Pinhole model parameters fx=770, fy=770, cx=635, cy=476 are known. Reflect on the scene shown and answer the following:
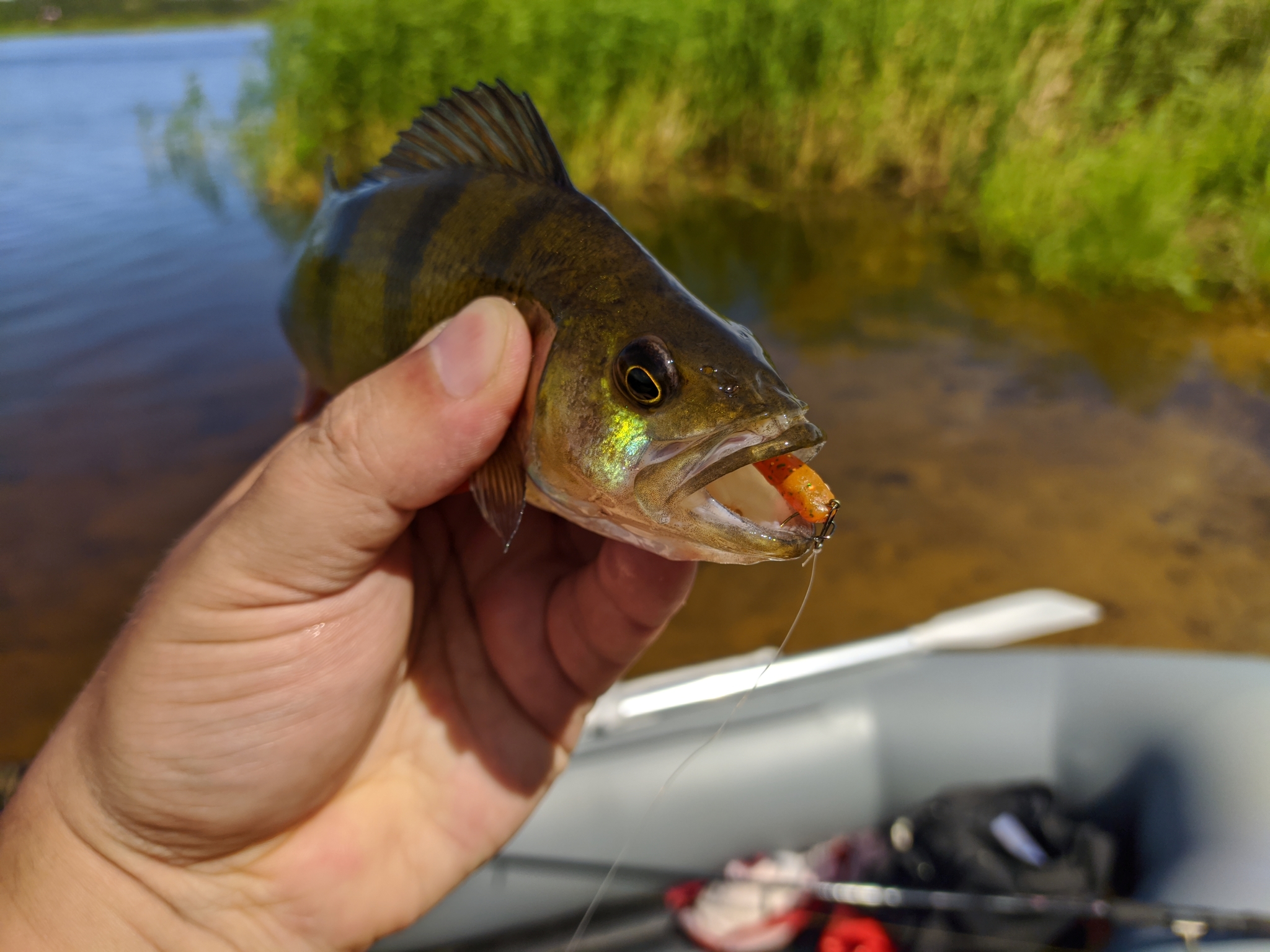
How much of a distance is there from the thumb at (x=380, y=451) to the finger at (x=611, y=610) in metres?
0.54

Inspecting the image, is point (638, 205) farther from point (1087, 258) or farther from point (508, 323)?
point (508, 323)

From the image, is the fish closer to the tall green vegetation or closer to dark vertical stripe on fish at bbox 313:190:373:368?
dark vertical stripe on fish at bbox 313:190:373:368

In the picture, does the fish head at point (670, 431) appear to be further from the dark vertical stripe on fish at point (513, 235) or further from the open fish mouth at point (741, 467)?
the dark vertical stripe on fish at point (513, 235)

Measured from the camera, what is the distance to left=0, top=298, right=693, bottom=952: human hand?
1.61 meters

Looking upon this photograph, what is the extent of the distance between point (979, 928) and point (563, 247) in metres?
2.86

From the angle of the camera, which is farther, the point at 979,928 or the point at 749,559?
the point at 979,928

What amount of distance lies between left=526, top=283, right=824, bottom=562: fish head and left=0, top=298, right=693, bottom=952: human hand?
0.52ft

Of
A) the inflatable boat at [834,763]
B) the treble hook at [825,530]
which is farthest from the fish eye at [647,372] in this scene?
the inflatable boat at [834,763]

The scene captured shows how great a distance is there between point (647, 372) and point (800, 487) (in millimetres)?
351

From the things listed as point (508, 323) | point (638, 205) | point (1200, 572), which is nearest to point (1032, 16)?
point (638, 205)

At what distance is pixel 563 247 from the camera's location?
166cm

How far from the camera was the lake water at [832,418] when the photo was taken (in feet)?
15.9

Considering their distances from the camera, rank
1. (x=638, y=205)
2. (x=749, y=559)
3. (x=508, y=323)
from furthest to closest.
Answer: (x=638, y=205)
(x=508, y=323)
(x=749, y=559)

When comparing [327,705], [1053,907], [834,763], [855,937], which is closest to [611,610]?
[327,705]
